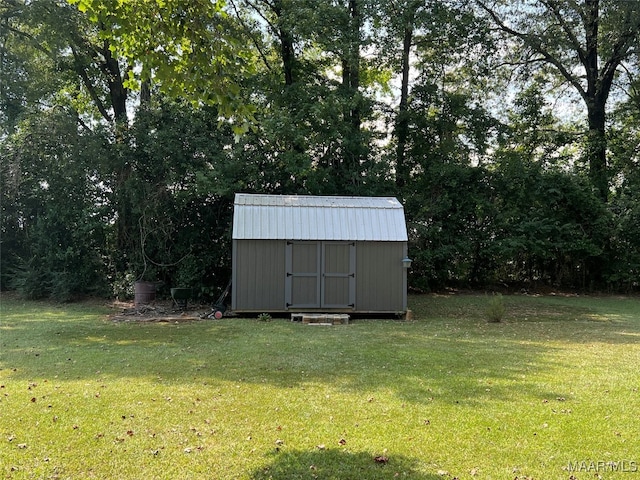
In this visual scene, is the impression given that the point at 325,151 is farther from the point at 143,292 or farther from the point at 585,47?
the point at 585,47

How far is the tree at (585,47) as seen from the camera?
17.3 meters

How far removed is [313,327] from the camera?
10125 millimetres

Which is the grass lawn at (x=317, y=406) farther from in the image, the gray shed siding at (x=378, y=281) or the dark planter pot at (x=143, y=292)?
the dark planter pot at (x=143, y=292)

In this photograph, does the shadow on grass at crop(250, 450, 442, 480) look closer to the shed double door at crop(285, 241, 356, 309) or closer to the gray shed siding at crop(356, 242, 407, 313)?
the shed double door at crop(285, 241, 356, 309)

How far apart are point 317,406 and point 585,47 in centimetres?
1914

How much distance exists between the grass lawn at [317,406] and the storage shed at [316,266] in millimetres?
2581

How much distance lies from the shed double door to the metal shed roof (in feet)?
1.00

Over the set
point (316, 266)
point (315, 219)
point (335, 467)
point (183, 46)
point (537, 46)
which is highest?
point (537, 46)

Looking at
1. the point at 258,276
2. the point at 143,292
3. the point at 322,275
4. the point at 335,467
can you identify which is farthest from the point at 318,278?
the point at 335,467

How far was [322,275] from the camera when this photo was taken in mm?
11531

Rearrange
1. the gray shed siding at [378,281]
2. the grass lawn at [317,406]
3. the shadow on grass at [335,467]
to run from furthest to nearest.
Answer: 1. the gray shed siding at [378,281]
2. the grass lawn at [317,406]
3. the shadow on grass at [335,467]

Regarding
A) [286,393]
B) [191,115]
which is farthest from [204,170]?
[286,393]

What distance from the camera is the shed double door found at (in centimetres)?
1148

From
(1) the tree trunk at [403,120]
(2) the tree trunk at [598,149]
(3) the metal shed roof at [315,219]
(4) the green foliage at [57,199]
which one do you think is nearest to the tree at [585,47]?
(2) the tree trunk at [598,149]
